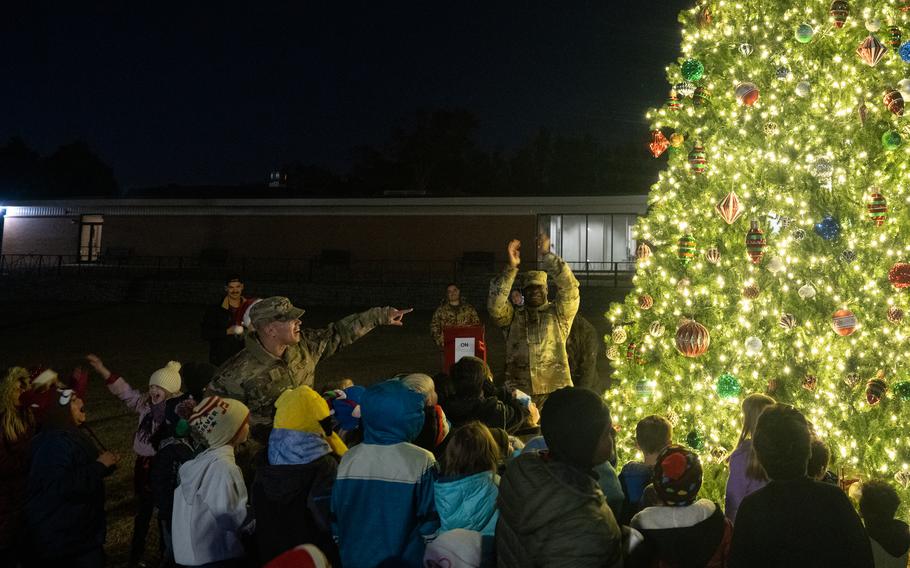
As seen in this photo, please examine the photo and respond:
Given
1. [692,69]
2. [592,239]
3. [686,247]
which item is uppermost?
[592,239]

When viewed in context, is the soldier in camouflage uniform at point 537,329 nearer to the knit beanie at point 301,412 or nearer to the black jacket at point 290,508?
the knit beanie at point 301,412

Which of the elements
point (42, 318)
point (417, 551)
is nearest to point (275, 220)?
point (42, 318)

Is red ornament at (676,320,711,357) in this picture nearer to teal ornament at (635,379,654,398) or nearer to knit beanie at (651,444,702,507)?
teal ornament at (635,379,654,398)

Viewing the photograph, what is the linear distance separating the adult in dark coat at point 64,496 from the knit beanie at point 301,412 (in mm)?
1409

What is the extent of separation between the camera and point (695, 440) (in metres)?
4.92

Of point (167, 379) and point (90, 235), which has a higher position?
point (90, 235)

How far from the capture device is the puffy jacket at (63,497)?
3.51m

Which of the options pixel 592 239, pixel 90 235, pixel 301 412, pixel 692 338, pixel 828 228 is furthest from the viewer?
pixel 90 235

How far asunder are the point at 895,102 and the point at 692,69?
1.47 metres

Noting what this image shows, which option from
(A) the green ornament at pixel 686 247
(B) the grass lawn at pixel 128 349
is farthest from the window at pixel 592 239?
(A) the green ornament at pixel 686 247

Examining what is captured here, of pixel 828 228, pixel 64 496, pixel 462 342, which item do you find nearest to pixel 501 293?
pixel 462 342

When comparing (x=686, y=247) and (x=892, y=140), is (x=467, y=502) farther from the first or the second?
(x=892, y=140)

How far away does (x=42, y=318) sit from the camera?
20.2 metres

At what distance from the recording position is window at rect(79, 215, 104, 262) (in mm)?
31438
